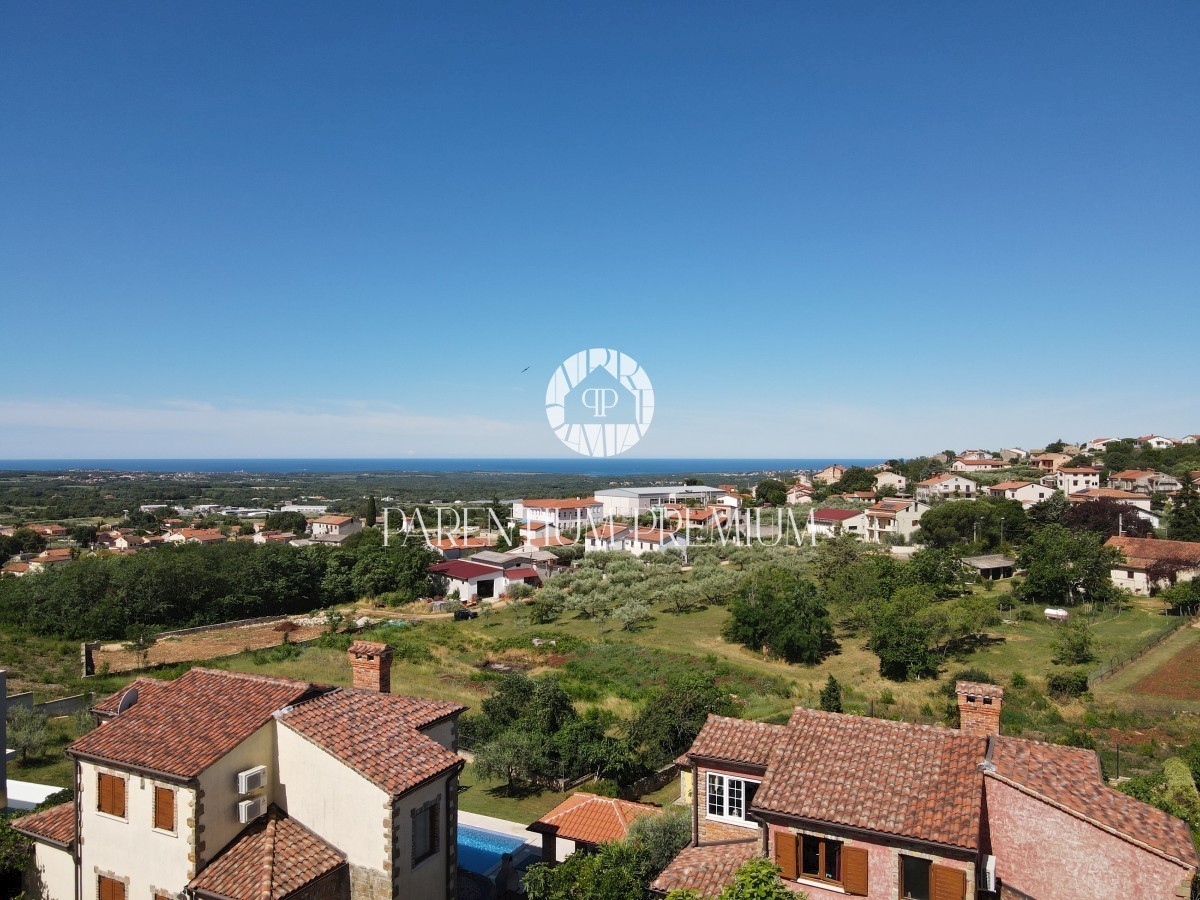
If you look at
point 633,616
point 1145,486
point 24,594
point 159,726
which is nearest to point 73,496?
point 24,594

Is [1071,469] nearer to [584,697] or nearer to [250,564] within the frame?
[584,697]

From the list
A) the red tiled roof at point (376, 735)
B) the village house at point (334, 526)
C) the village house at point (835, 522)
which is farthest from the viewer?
the village house at point (334, 526)

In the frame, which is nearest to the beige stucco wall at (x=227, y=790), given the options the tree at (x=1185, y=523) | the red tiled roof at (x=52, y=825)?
the red tiled roof at (x=52, y=825)

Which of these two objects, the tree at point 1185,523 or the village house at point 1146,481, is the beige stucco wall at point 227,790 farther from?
the village house at point 1146,481

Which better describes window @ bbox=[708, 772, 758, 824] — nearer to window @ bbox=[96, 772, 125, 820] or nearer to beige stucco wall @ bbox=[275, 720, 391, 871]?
beige stucco wall @ bbox=[275, 720, 391, 871]

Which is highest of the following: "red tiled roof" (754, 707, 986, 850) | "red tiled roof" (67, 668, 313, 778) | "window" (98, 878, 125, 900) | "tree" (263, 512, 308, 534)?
"red tiled roof" (67, 668, 313, 778)

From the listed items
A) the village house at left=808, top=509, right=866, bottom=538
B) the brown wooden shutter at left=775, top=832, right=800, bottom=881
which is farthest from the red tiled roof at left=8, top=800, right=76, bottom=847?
the village house at left=808, top=509, right=866, bottom=538
